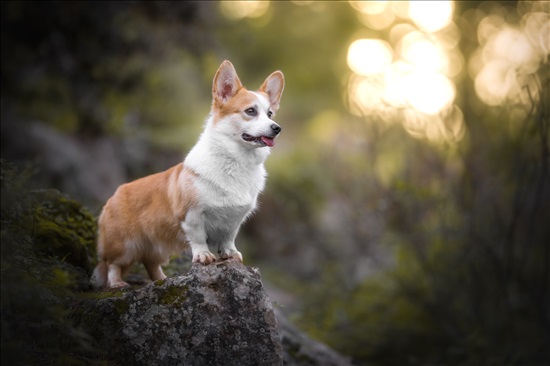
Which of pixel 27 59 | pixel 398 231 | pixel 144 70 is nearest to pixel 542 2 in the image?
pixel 398 231

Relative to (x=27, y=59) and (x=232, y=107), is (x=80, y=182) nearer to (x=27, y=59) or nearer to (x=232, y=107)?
(x=27, y=59)

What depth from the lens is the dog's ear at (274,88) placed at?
16.0 ft

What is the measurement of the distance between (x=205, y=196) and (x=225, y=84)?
961 mm

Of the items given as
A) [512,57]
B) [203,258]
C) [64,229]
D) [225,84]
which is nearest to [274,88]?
[225,84]

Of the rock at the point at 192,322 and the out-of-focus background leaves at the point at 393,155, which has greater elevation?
the out-of-focus background leaves at the point at 393,155

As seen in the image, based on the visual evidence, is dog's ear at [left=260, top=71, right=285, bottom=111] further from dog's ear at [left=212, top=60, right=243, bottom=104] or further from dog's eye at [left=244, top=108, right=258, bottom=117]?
dog's eye at [left=244, top=108, right=258, bottom=117]

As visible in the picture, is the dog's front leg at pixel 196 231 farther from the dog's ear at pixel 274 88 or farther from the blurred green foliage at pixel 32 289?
the dog's ear at pixel 274 88

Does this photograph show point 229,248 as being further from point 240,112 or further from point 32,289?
point 32,289

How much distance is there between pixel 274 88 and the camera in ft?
16.2

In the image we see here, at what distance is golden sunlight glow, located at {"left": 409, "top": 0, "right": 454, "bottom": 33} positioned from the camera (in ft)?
32.0

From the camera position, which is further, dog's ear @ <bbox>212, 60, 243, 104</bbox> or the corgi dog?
dog's ear @ <bbox>212, 60, 243, 104</bbox>

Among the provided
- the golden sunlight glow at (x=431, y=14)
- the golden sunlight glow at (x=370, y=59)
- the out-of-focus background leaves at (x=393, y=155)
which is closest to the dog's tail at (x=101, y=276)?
the out-of-focus background leaves at (x=393, y=155)

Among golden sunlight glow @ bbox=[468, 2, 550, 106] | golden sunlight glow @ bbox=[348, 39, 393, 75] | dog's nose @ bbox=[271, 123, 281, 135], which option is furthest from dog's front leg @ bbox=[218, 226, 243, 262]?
golden sunlight glow @ bbox=[348, 39, 393, 75]

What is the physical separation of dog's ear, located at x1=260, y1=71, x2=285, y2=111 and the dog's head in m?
0.16
